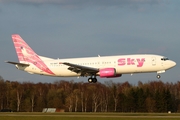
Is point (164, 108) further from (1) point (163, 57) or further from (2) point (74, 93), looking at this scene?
(1) point (163, 57)

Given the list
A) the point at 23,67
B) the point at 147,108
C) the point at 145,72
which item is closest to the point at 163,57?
the point at 145,72

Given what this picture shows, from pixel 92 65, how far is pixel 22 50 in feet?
49.2

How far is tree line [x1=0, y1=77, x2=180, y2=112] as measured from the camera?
118 m

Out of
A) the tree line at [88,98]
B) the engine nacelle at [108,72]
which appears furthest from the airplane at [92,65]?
the tree line at [88,98]

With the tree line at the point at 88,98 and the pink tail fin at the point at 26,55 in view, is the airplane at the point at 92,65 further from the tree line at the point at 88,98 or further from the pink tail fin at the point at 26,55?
the tree line at the point at 88,98

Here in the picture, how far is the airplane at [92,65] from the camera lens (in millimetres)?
63406

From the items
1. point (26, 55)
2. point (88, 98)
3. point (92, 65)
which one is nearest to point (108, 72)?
point (92, 65)

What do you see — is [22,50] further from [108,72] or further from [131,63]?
[131,63]

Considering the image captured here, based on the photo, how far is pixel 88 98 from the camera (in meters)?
140

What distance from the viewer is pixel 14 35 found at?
76125 mm

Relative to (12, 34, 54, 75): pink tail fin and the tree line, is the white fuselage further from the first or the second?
the tree line

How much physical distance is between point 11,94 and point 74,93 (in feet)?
71.9

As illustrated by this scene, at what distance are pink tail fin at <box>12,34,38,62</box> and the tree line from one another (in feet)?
162

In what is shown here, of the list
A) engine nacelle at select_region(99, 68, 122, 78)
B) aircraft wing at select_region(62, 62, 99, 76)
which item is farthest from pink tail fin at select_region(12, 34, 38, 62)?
engine nacelle at select_region(99, 68, 122, 78)
